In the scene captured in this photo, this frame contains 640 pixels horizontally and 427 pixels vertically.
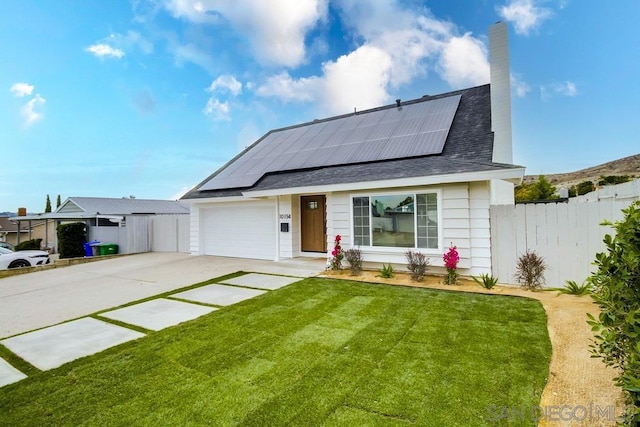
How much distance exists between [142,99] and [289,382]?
1433cm

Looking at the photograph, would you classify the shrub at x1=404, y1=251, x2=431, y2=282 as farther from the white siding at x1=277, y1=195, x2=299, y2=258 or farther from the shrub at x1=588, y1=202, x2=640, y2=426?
the shrub at x1=588, y1=202, x2=640, y2=426

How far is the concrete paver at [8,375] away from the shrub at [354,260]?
20.2 ft

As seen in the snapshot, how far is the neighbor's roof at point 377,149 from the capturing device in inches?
310

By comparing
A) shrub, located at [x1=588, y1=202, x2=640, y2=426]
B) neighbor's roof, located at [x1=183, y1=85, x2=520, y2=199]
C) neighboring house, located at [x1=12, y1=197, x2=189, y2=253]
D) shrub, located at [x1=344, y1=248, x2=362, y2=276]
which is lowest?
shrub, located at [x1=344, y1=248, x2=362, y2=276]

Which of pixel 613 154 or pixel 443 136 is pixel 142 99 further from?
pixel 613 154

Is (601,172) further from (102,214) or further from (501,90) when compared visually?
(102,214)

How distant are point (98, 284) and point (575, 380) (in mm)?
10217

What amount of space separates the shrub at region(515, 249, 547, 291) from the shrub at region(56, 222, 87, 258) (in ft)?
60.8

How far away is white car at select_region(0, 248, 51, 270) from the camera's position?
11.7 meters

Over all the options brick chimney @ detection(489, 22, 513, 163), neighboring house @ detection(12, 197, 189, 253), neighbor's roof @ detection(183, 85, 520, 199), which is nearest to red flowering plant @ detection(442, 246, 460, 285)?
neighbor's roof @ detection(183, 85, 520, 199)

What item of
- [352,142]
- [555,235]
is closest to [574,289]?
[555,235]

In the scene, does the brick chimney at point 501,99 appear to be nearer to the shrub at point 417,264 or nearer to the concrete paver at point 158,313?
the shrub at point 417,264

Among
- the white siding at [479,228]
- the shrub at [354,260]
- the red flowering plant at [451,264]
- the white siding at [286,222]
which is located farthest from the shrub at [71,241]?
the white siding at [479,228]

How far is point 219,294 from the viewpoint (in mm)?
6625
